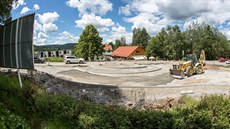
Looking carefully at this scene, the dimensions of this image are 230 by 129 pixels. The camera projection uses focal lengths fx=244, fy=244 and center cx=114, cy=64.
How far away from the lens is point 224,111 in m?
6.86

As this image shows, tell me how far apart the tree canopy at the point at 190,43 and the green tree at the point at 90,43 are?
16597mm

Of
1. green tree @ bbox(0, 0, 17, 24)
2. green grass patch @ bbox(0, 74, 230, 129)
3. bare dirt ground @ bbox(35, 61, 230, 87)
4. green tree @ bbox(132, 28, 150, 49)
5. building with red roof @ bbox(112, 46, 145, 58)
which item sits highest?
green tree @ bbox(132, 28, 150, 49)

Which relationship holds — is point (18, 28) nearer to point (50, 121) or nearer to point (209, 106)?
point (50, 121)

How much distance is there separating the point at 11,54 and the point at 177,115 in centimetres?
877

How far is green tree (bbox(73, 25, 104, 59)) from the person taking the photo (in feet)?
192

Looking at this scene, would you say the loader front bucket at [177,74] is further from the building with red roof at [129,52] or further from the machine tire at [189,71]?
the building with red roof at [129,52]

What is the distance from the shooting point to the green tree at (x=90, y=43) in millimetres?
58406

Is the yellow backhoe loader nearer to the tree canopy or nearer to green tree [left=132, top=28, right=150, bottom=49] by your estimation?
the tree canopy

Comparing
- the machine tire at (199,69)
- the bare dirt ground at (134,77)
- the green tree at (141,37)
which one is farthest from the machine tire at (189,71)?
the green tree at (141,37)

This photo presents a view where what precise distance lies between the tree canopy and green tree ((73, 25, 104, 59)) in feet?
54.5

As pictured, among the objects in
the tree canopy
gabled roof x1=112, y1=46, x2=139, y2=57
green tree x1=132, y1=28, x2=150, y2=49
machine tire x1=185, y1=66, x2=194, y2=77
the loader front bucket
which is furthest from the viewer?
green tree x1=132, y1=28, x2=150, y2=49

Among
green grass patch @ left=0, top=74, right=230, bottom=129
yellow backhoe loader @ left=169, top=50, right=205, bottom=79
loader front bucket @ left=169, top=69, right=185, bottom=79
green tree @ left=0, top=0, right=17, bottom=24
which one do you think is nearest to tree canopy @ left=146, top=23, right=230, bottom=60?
yellow backhoe loader @ left=169, top=50, right=205, bottom=79

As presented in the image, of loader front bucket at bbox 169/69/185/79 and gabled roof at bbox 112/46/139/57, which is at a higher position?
gabled roof at bbox 112/46/139/57

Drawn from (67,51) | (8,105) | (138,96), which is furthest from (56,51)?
(8,105)
